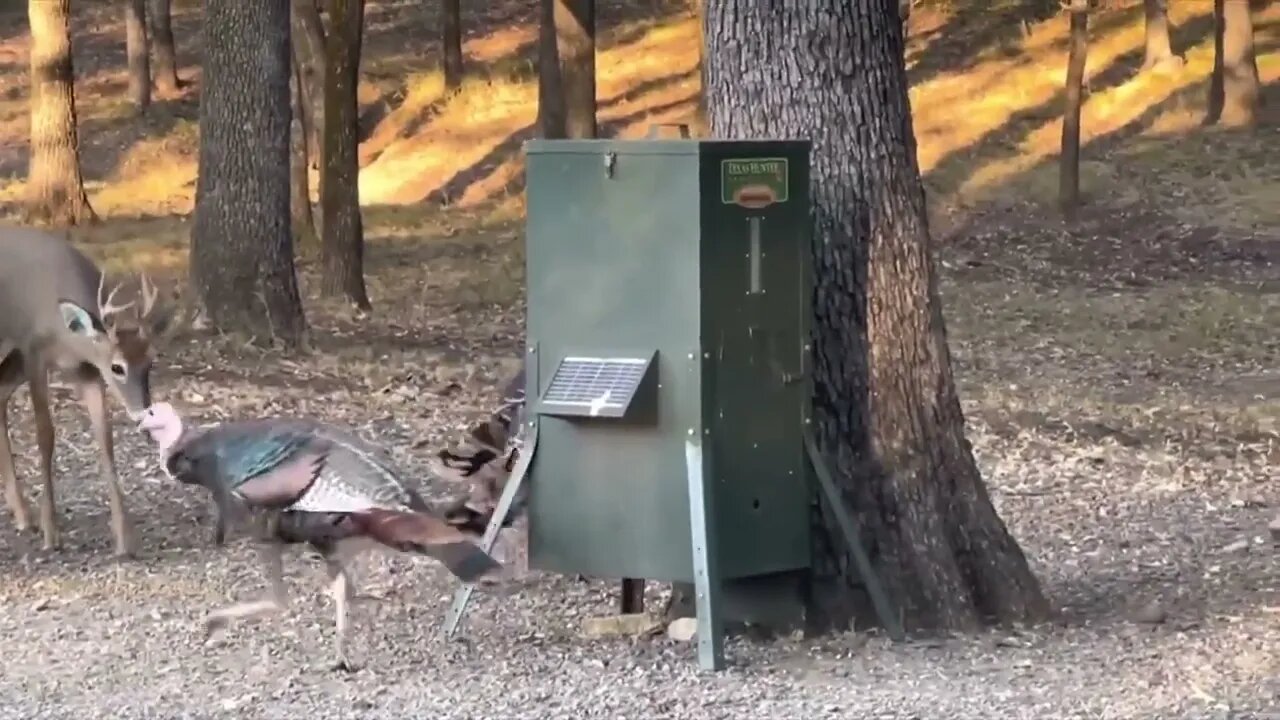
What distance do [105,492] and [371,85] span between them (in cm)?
2472

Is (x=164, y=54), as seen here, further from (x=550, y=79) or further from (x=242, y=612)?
(x=242, y=612)

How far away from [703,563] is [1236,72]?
911 inches

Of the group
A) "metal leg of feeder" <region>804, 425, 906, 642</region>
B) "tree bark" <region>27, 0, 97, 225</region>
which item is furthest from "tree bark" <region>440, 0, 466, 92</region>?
"metal leg of feeder" <region>804, 425, 906, 642</region>

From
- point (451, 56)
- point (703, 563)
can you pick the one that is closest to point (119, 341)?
point (703, 563)

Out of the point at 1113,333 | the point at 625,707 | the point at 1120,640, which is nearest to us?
the point at 625,707

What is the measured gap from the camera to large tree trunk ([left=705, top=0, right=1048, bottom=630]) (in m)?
7.29

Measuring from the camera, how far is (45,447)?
9.39 m

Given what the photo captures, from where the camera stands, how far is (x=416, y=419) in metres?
12.3

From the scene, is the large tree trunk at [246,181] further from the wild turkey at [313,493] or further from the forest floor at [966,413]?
the wild turkey at [313,493]

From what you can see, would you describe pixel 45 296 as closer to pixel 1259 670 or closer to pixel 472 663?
pixel 472 663

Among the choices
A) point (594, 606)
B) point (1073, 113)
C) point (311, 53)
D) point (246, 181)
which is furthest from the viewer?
point (1073, 113)

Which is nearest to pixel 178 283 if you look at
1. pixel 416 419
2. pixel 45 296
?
pixel 416 419

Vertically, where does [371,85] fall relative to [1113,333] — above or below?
above

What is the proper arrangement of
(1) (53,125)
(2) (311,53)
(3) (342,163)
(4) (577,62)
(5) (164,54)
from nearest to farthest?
1. (3) (342,163)
2. (2) (311,53)
3. (4) (577,62)
4. (1) (53,125)
5. (5) (164,54)
